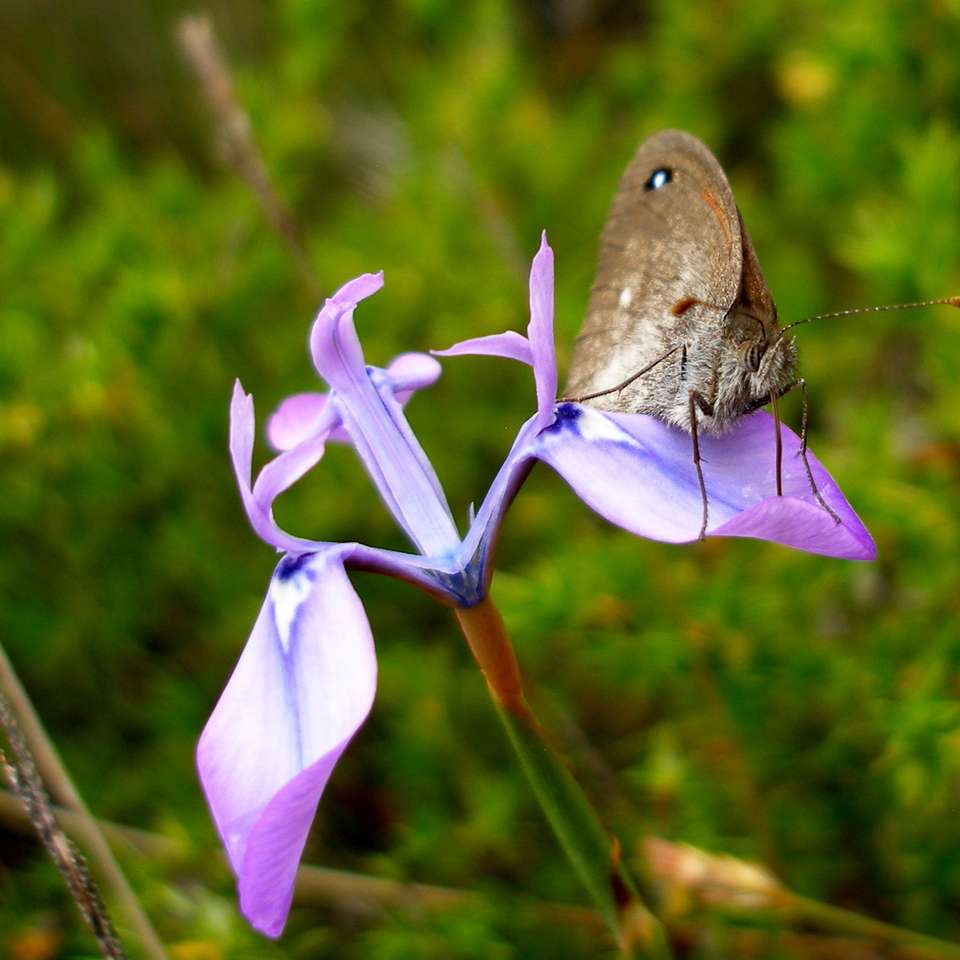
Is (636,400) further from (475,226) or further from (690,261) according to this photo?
(475,226)

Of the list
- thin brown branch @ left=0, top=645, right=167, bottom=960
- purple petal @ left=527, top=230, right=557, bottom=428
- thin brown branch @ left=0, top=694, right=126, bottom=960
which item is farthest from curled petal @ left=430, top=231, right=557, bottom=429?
thin brown branch @ left=0, top=645, right=167, bottom=960

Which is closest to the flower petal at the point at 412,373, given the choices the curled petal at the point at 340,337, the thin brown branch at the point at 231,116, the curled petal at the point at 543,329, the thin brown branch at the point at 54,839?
the curled petal at the point at 340,337

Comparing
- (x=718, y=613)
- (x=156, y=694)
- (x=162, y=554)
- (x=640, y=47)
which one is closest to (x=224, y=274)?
(x=162, y=554)

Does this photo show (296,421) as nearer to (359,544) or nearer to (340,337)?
(340,337)

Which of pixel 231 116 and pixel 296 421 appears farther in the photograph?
pixel 231 116

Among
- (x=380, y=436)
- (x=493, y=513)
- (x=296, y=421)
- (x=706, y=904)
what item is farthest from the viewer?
(x=706, y=904)

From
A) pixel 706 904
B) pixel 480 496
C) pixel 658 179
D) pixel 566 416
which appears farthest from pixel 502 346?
pixel 480 496

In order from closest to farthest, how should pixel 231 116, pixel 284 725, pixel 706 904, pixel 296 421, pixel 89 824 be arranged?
pixel 284 725 < pixel 296 421 < pixel 89 824 < pixel 706 904 < pixel 231 116

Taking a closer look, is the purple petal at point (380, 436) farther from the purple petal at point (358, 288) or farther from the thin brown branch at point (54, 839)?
→ the thin brown branch at point (54, 839)
